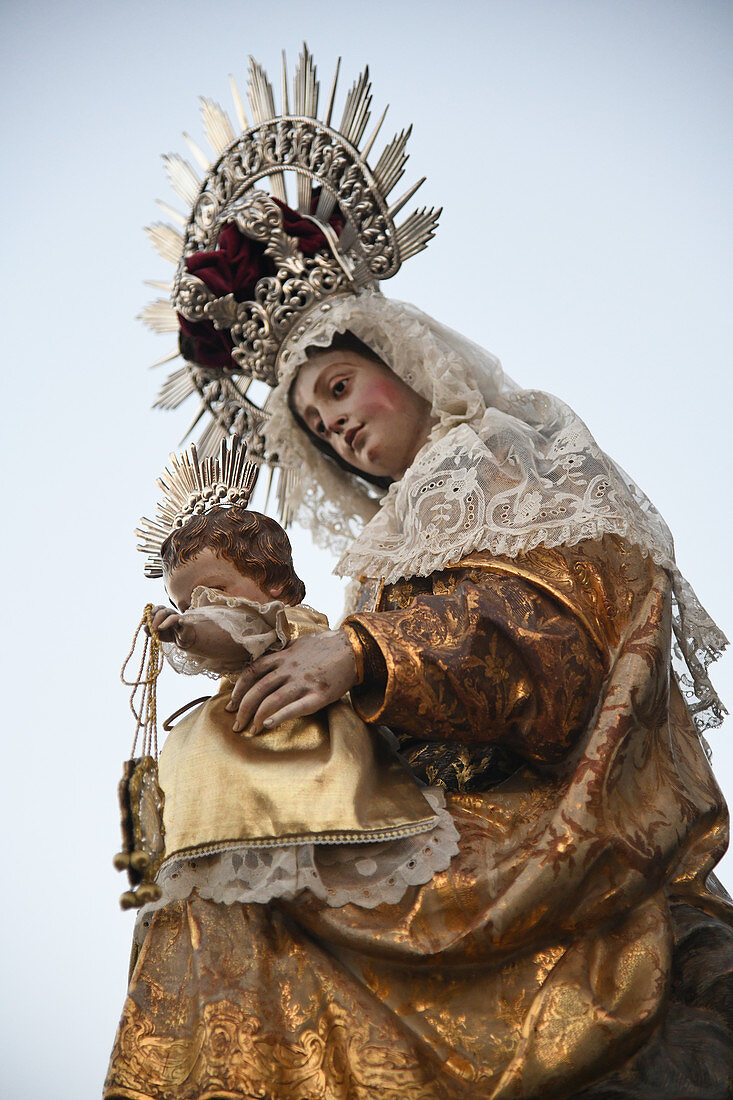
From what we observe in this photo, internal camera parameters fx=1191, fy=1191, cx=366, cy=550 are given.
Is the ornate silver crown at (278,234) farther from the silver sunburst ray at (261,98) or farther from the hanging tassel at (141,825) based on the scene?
the hanging tassel at (141,825)

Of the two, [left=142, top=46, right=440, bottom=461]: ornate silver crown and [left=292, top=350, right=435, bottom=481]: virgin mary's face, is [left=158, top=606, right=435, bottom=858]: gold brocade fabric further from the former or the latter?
[left=142, top=46, right=440, bottom=461]: ornate silver crown

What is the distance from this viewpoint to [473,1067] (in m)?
2.02

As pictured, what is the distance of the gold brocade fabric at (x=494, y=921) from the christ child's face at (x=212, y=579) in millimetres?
255

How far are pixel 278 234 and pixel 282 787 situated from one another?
1850 millimetres

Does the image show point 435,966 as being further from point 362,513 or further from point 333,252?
point 333,252

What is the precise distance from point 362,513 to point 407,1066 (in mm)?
1800

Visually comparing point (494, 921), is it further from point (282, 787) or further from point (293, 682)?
point (293, 682)

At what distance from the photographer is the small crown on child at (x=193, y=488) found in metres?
2.64

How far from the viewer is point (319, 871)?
2125 mm

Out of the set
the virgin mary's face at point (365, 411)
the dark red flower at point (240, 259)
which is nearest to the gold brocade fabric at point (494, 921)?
the virgin mary's face at point (365, 411)

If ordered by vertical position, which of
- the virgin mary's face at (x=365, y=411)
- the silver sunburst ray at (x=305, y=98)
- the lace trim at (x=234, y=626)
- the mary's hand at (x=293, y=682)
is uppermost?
the silver sunburst ray at (x=305, y=98)

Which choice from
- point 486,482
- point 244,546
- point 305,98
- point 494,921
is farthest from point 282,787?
point 305,98

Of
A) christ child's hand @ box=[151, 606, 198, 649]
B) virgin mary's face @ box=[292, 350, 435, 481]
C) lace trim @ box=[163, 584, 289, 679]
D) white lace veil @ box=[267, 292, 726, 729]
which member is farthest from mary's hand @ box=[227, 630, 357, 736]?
virgin mary's face @ box=[292, 350, 435, 481]

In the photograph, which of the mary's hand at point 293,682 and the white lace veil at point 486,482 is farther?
the white lace veil at point 486,482
